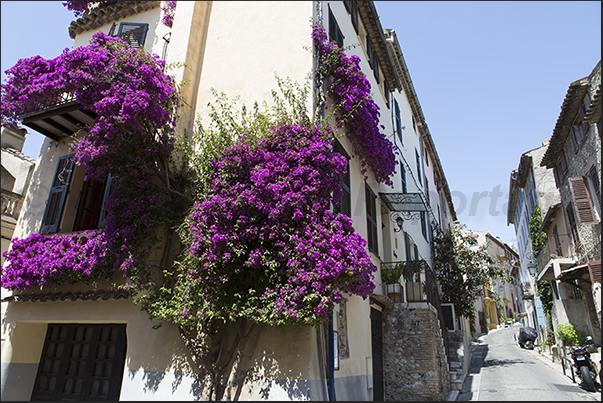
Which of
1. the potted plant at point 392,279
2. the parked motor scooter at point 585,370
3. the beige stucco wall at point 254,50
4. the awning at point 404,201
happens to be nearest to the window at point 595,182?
the parked motor scooter at point 585,370

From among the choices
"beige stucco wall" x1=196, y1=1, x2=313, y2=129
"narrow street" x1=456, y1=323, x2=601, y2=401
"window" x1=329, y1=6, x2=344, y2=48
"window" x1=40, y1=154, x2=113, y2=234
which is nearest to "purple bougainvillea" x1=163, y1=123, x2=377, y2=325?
"beige stucco wall" x1=196, y1=1, x2=313, y2=129

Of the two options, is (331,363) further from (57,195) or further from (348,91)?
(57,195)

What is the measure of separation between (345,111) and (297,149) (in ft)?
8.62

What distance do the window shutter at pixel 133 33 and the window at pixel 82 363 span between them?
7093 mm

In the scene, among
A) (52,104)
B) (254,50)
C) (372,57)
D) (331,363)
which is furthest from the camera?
(372,57)

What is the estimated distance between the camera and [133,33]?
10492 millimetres

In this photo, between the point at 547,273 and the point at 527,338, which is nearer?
the point at 547,273

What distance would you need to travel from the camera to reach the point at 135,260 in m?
6.92

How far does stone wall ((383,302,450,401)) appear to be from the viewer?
32.8ft

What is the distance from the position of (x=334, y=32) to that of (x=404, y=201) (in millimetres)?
5188

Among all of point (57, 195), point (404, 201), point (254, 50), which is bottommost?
point (57, 195)

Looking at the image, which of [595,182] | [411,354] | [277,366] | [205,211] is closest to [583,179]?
[595,182]

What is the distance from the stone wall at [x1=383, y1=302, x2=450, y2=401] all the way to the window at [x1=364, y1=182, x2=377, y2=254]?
2.06 m

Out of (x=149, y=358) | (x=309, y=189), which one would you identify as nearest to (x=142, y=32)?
(x=309, y=189)
